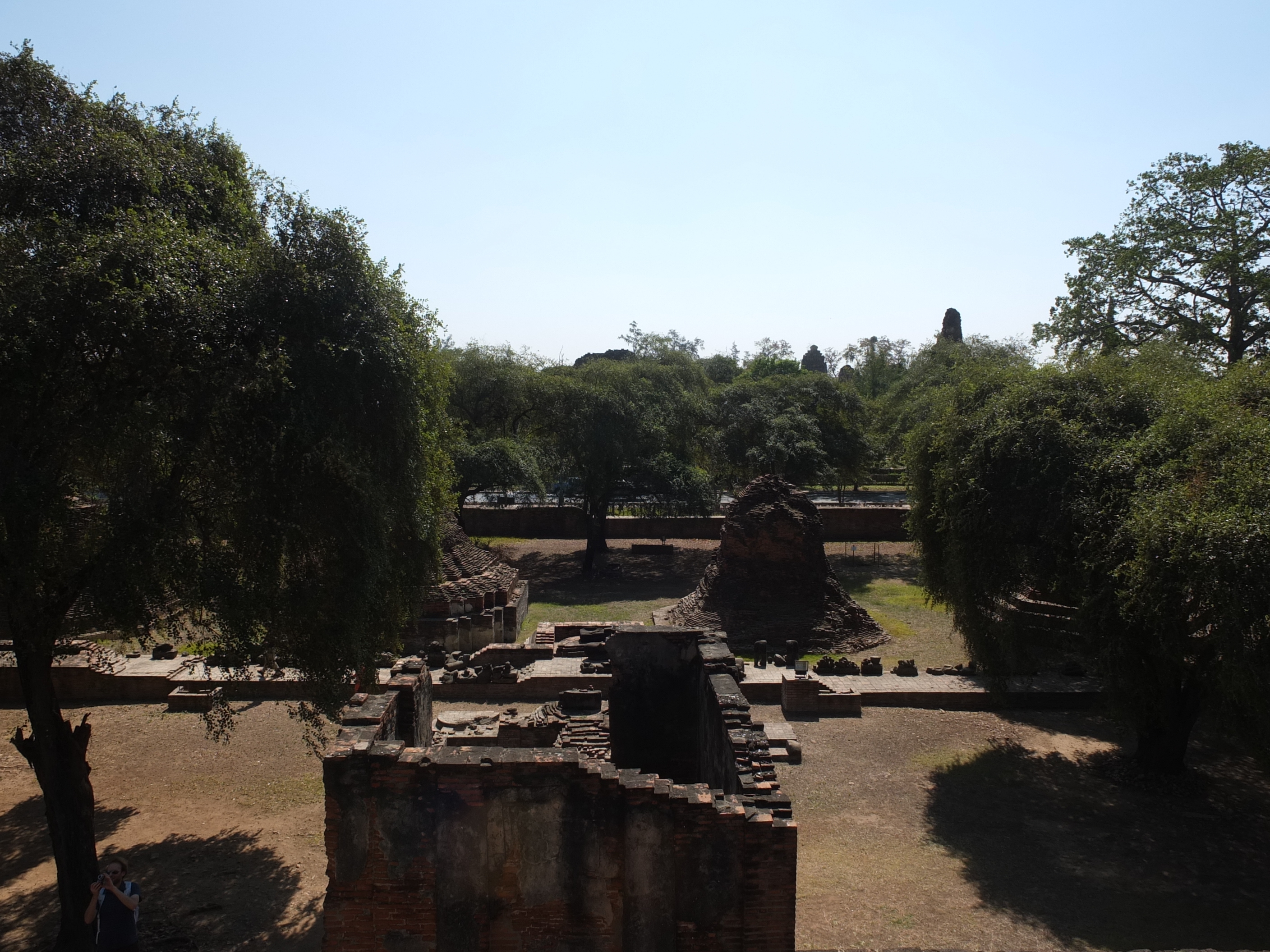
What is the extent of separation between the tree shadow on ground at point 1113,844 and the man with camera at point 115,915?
8.21m

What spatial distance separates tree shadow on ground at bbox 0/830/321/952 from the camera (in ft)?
28.6

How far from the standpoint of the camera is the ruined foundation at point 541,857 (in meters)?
7.12

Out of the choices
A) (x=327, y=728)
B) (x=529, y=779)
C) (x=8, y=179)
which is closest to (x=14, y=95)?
(x=8, y=179)

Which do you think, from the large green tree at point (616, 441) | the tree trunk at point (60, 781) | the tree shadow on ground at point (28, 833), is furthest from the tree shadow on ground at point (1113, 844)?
the large green tree at point (616, 441)

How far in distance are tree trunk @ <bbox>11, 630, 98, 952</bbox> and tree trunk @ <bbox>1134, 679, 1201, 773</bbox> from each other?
41.3ft

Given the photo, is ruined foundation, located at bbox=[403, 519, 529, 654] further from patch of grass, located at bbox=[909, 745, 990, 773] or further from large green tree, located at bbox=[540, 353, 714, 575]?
patch of grass, located at bbox=[909, 745, 990, 773]

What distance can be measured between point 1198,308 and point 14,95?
26.4 meters

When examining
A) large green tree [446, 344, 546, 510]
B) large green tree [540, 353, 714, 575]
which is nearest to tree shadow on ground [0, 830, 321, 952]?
large green tree [446, 344, 546, 510]

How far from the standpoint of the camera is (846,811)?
11352 millimetres

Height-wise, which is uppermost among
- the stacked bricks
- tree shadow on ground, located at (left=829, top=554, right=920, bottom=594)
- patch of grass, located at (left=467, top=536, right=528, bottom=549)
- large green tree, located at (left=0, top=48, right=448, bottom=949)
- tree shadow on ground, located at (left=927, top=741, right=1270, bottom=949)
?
large green tree, located at (left=0, top=48, right=448, bottom=949)

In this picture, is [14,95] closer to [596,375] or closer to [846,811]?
[846,811]

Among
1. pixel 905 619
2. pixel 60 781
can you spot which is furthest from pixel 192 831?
pixel 905 619

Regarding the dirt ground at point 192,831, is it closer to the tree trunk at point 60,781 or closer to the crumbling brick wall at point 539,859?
the tree trunk at point 60,781

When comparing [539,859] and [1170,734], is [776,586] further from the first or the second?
[539,859]
